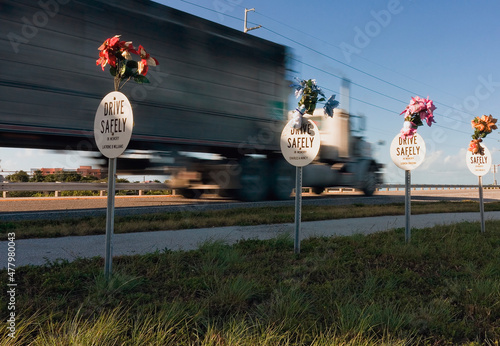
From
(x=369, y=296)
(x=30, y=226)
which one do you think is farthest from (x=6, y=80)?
(x=369, y=296)

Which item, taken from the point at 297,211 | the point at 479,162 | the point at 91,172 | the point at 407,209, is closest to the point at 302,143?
the point at 297,211

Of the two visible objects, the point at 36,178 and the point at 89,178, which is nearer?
the point at 89,178

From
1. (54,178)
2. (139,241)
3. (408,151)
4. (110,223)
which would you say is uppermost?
(408,151)

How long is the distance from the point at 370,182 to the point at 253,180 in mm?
9099

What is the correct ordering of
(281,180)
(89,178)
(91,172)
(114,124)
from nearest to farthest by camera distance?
(114,124), (91,172), (89,178), (281,180)

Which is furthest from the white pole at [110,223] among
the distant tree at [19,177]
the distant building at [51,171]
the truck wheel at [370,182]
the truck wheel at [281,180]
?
the truck wheel at [370,182]

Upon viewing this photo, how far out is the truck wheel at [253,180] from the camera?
15.1m

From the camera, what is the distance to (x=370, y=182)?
73.2ft

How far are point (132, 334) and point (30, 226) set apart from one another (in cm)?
659

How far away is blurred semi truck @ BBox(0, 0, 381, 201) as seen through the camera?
8.81m

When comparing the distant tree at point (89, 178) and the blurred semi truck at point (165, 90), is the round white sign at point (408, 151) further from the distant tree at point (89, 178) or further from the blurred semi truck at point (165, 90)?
the distant tree at point (89, 178)

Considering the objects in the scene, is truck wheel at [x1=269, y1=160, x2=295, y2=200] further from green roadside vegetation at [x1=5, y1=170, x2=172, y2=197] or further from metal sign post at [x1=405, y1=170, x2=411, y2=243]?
metal sign post at [x1=405, y1=170, x2=411, y2=243]

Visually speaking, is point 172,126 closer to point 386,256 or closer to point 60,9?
Answer: point 60,9

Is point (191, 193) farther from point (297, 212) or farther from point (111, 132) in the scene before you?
point (111, 132)
